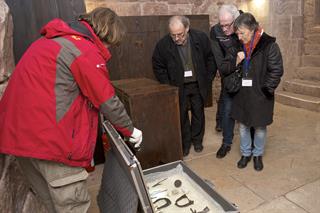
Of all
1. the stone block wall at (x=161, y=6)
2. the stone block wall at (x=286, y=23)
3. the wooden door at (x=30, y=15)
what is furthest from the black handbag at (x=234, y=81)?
the stone block wall at (x=286, y=23)

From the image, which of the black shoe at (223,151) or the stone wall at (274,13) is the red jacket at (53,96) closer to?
the black shoe at (223,151)

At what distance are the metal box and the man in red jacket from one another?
17 centimetres

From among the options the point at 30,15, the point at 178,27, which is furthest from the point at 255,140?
the point at 30,15

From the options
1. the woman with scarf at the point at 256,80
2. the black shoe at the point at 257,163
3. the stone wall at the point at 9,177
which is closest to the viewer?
the stone wall at the point at 9,177

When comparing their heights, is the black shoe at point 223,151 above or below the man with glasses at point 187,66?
below

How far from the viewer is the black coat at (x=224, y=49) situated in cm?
256

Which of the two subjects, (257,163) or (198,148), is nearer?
(257,163)

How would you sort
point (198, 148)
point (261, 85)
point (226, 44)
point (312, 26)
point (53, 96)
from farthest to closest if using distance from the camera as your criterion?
point (312, 26), point (198, 148), point (226, 44), point (261, 85), point (53, 96)

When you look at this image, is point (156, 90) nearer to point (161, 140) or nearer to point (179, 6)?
point (161, 140)

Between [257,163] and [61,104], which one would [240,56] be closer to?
[257,163]

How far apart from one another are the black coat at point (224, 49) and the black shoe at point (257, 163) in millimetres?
851

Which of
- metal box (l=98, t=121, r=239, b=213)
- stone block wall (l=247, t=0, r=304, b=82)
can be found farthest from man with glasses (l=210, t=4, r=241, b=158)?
stone block wall (l=247, t=0, r=304, b=82)

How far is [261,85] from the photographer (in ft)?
7.93

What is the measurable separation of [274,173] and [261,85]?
83 centimetres
